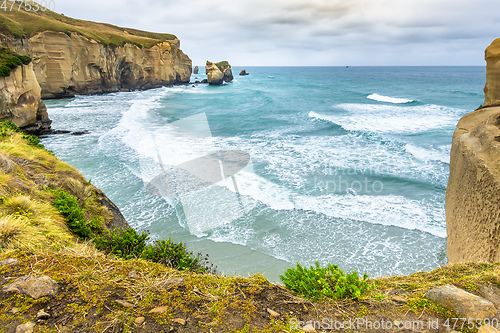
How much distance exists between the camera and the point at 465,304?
2676mm

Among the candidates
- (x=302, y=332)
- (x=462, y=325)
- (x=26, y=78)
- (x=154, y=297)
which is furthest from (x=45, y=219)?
(x=26, y=78)

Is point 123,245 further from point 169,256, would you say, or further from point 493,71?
point 493,71

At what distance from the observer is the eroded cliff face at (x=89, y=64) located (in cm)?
4025

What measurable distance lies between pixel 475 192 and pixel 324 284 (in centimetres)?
452

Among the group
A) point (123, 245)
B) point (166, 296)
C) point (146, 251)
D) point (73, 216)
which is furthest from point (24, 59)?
point (166, 296)

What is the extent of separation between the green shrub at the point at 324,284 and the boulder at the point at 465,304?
729 millimetres

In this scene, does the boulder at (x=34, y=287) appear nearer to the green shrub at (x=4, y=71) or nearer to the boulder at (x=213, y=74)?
the green shrub at (x=4, y=71)

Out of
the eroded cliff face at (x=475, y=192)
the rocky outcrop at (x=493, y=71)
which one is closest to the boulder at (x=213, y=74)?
the rocky outcrop at (x=493, y=71)

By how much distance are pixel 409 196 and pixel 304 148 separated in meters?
8.55

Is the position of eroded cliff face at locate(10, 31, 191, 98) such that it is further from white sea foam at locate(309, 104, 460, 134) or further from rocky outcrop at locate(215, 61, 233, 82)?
white sea foam at locate(309, 104, 460, 134)

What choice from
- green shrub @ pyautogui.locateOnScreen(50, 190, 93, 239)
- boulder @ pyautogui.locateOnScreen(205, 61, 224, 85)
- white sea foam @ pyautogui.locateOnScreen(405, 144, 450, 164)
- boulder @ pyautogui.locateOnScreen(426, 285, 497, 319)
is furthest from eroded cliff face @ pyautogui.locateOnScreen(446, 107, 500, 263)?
boulder @ pyautogui.locateOnScreen(205, 61, 224, 85)

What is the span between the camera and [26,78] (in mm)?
20797

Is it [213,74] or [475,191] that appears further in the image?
[213,74]

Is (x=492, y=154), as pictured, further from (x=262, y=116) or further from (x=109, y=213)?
(x=262, y=116)
